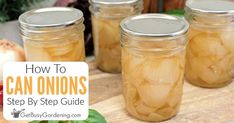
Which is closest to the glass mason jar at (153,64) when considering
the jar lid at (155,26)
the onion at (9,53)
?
the jar lid at (155,26)

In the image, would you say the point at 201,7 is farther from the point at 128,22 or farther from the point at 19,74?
the point at 19,74

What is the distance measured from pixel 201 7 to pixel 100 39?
0.67ft

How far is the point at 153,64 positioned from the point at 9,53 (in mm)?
260

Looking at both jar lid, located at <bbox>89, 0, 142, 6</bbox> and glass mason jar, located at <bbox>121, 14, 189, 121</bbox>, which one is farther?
jar lid, located at <bbox>89, 0, 142, 6</bbox>

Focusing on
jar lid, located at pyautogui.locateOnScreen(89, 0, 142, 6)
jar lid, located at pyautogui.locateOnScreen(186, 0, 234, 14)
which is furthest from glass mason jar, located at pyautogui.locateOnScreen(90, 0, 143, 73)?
jar lid, located at pyautogui.locateOnScreen(186, 0, 234, 14)

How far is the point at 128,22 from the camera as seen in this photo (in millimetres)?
605

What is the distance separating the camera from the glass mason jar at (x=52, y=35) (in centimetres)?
61

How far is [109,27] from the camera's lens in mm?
733

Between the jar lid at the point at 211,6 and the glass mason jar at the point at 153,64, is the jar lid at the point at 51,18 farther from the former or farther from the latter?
the jar lid at the point at 211,6

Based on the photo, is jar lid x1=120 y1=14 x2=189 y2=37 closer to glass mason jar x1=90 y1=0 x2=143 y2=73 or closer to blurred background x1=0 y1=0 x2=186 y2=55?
glass mason jar x1=90 y1=0 x2=143 y2=73

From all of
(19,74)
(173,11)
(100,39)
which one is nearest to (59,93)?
(19,74)

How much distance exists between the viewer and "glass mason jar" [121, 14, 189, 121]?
562 millimetres

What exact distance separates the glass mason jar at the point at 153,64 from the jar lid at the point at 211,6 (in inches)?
2.7

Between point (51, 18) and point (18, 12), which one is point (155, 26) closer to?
point (51, 18)
